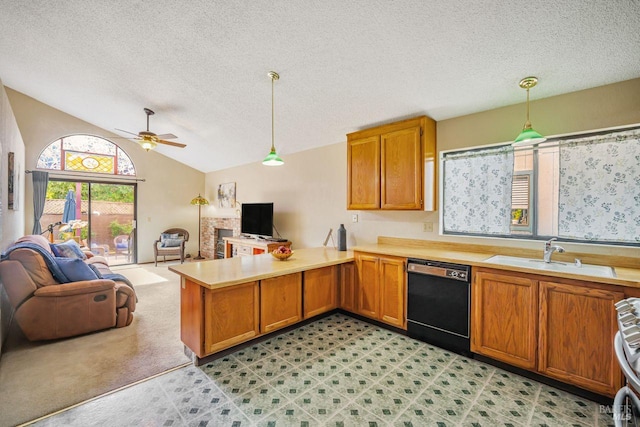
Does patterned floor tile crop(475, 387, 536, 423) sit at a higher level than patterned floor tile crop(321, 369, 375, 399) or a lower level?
lower

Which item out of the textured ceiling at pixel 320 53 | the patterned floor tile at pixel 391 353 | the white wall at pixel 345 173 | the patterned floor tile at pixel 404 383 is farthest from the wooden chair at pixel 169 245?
the patterned floor tile at pixel 404 383

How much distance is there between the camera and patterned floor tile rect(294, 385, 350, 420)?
6.13 feet

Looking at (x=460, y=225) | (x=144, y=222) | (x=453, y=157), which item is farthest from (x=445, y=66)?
(x=144, y=222)

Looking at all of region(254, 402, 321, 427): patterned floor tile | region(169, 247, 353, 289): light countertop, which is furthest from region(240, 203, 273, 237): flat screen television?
region(254, 402, 321, 427): patterned floor tile

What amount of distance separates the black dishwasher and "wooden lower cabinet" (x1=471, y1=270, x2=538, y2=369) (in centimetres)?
9

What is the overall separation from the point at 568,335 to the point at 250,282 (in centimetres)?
257

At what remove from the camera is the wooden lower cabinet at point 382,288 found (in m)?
3.03

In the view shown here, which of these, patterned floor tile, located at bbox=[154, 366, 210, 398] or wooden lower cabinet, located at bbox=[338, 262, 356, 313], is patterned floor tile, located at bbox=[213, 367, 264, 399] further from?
wooden lower cabinet, located at bbox=[338, 262, 356, 313]

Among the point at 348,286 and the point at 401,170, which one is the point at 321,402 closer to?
the point at 348,286

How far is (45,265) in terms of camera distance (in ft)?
9.66

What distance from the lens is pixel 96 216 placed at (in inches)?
249

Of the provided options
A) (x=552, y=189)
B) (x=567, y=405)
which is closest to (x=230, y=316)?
(x=567, y=405)

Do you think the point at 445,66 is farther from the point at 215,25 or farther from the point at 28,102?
the point at 28,102

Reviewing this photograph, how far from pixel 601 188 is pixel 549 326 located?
4.24 feet
